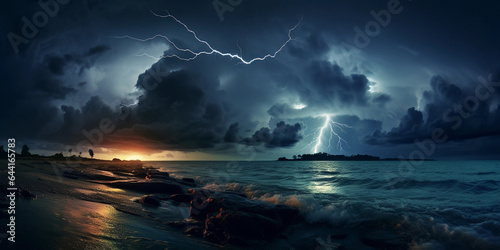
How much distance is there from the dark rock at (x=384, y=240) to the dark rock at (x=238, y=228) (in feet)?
8.42

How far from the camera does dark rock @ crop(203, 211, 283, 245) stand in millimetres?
6207

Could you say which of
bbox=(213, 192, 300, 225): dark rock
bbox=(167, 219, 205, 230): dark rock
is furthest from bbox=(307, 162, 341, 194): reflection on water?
bbox=(167, 219, 205, 230): dark rock

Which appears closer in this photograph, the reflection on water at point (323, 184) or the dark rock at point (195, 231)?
the dark rock at point (195, 231)

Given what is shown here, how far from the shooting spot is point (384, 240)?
6566 mm

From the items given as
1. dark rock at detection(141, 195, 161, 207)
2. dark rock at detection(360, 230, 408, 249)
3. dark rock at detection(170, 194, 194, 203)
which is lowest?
dark rock at detection(360, 230, 408, 249)

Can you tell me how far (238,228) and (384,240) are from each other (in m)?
4.07

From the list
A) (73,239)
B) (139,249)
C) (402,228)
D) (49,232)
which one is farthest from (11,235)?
(402,228)

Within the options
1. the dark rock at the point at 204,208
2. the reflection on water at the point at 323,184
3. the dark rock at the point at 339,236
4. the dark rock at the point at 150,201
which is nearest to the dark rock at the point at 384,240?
the dark rock at the point at 339,236

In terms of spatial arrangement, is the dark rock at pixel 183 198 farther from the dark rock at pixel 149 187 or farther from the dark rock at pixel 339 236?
the dark rock at pixel 339 236

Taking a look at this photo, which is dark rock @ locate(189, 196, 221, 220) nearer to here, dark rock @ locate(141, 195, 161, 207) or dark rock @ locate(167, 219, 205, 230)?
dark rock @ locate(167, 219, 205, 230)

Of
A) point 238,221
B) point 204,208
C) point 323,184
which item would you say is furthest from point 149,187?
point 323,184

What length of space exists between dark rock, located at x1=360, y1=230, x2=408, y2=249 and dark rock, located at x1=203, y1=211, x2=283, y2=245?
8.42 feet

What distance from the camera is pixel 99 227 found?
5004 millimetres

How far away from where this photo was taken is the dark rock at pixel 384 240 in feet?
20.7
